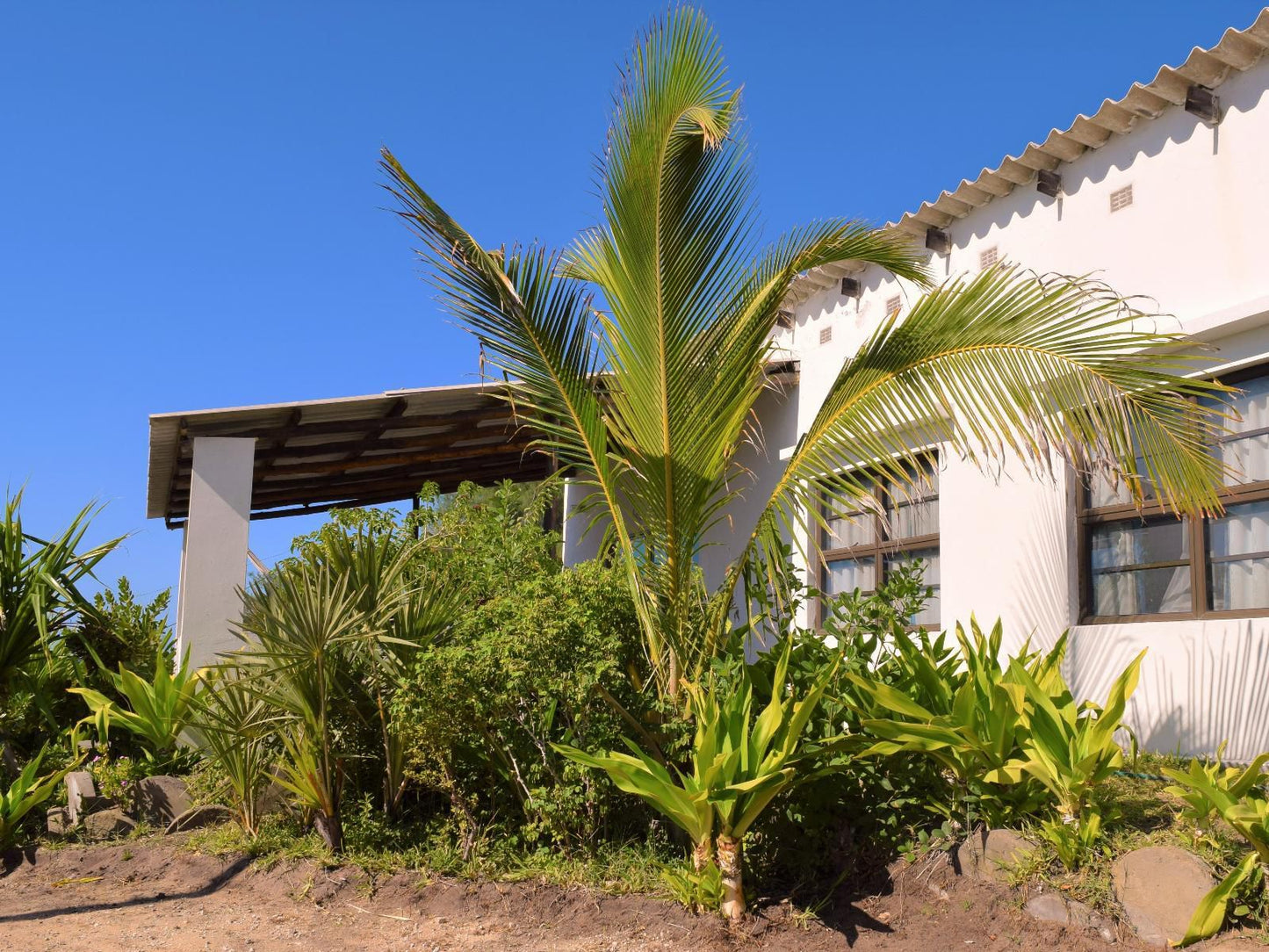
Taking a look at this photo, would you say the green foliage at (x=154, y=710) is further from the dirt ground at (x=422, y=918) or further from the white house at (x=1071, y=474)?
the dirt ground at (x=422, y=918)

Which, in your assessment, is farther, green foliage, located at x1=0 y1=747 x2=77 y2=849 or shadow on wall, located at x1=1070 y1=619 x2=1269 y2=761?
green foliage, located at x1=0 y1=747 x2=77 y2=849

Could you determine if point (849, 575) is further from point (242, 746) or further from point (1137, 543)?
point (242, 746)

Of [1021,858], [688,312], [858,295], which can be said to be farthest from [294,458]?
[1021,858]

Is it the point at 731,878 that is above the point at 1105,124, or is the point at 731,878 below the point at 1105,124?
below

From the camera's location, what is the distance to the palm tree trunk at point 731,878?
166 inches

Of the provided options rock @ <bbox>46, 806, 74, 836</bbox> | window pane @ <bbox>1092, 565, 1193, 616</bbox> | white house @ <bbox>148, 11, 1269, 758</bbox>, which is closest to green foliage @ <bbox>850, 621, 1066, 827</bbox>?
white house @ <bbox>148, 11, 1269, 758</bbox>

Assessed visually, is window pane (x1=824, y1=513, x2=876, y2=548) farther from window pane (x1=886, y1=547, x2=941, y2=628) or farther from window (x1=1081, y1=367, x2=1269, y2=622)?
window (x1=1081, y1=367, x2=1269, y2=622)

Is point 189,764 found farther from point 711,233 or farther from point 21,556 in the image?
point 711,233

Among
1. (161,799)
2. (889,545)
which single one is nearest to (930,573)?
(889,545)

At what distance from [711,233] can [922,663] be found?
2.24m

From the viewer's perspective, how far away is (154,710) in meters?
6.96

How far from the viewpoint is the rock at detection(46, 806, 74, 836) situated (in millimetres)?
6520

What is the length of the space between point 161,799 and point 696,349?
14.5 feet

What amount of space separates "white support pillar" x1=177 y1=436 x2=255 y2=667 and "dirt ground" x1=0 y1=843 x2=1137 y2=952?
8.01 ft
